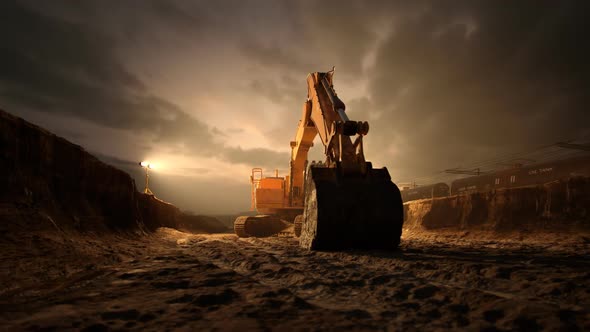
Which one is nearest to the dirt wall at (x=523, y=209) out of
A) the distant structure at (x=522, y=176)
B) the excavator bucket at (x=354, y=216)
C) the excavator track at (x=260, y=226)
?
the distant structure at (x=522, y=176)

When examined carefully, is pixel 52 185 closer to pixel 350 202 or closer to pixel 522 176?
pixel 350 202

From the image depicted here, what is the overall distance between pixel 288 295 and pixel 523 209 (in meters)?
9.62

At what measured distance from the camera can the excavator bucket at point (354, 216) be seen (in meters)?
5.02

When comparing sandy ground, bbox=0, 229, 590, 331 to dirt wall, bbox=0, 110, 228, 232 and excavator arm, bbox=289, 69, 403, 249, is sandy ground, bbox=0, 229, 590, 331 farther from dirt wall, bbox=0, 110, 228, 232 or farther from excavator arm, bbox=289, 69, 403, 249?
excavator arm, bbox=289, 69, 403, 249

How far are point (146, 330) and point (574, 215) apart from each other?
33.1 feet

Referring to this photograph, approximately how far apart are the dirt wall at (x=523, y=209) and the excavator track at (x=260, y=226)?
6.57m

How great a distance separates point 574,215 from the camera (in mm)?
7746

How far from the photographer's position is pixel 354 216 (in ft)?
16.7

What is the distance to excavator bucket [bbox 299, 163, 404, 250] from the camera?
5023mm

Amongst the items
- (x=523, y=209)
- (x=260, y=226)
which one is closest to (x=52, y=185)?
(x=260, y=226)

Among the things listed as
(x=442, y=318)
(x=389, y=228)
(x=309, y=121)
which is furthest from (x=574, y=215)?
(x=442, y=318)

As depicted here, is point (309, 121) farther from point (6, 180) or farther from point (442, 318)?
point (442, 318)

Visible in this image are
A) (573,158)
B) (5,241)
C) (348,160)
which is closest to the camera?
(5,241)

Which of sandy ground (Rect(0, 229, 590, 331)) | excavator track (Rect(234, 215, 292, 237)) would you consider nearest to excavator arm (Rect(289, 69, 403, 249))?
sandy ground (Rect(0, 229, 590, 331))
